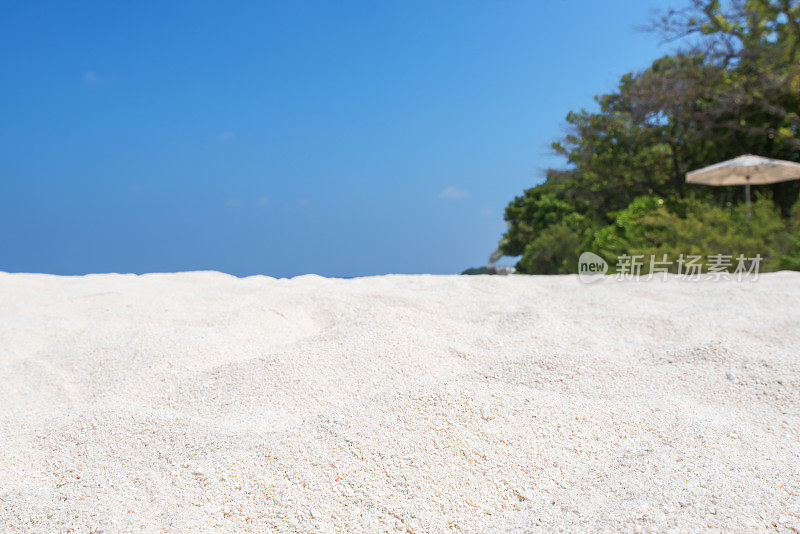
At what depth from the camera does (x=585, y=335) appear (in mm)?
2584

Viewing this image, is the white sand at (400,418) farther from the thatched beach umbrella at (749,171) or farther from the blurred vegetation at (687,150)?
the thatched beach umbrella at (749,171)

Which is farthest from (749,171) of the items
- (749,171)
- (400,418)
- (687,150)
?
(400,418)

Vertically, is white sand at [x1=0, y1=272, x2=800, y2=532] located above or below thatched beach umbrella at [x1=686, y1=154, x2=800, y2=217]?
below

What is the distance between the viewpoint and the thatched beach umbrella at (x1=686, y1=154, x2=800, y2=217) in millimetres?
8883

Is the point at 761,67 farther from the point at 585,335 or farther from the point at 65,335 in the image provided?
the point at 65,335

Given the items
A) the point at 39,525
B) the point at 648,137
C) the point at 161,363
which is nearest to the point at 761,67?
the point at 648,137

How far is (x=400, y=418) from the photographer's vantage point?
1523 mm

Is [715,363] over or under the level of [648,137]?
under

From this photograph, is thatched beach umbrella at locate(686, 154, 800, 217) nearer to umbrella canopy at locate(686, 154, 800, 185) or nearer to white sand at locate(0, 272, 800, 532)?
umbrella canopy at locate(686, 154, 800, 185)

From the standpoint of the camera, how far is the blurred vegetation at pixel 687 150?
7629 millimetres

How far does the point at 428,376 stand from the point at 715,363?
118cm

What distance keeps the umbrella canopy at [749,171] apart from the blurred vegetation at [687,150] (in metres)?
0.46

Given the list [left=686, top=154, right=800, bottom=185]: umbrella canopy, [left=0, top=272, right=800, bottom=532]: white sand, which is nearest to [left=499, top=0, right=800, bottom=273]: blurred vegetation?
[left=686, top=154, right=800, bottom=185]: umbrella canopy

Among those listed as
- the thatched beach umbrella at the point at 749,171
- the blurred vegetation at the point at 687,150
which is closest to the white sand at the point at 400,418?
the blurred vegetation at the point at 687,150
